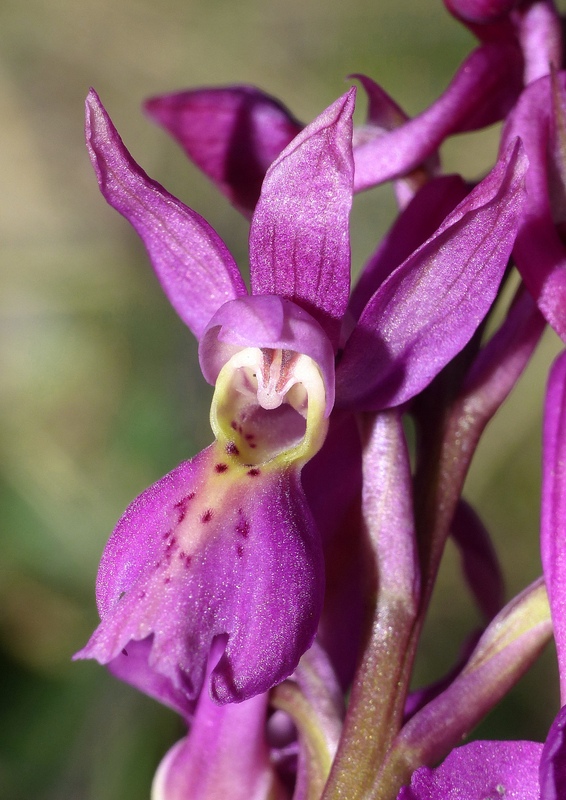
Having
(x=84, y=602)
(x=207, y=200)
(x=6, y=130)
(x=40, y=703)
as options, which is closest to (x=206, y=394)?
(x=84, y=602)

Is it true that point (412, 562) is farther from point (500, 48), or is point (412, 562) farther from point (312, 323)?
point (500, 48)

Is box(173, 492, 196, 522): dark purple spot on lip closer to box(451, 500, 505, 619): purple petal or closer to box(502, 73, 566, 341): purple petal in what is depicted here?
box(502, 73, 566, 341): purple petal

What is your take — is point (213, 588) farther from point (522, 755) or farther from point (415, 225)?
point (415, 225)

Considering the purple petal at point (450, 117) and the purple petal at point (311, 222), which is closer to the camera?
the purple petal at point (311, 222)

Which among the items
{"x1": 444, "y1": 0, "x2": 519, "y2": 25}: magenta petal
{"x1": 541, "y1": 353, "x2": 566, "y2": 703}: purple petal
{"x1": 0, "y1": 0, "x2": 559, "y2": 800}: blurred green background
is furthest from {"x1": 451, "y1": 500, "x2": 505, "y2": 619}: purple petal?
{"x1": 0, "y1": 0, "x2": 559, "y2": 800}: blurred green background

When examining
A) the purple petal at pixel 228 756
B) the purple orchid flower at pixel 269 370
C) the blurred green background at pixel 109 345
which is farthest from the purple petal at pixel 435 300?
the blurred green background at pixel 109 345

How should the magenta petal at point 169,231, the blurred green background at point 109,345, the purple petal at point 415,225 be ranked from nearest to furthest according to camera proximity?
the magenta petal at point 169,231 < the purple petal at point 415,225 < the blurred green background at point 109,345

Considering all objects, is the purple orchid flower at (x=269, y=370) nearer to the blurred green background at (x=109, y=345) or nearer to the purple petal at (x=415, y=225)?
the purple petal at (x=415, y=225)
